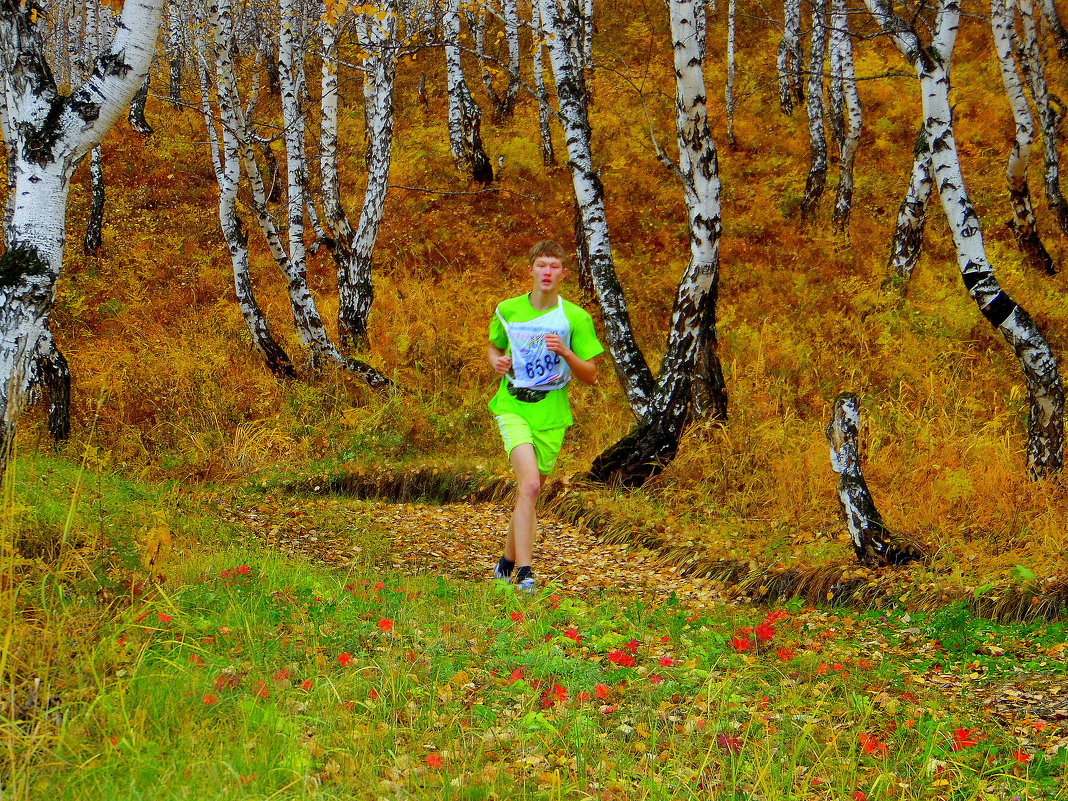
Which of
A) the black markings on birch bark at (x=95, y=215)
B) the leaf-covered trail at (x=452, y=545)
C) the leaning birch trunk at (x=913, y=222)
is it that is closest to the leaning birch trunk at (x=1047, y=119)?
the leaning birch trunk at (x=913, y=222)

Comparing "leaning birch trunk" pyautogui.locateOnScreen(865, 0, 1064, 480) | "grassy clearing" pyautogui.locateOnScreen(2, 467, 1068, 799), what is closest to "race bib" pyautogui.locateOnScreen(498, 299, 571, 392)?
"grassy clearing" pyautogui.locateOnScreen(2, 467, 1068, 799)

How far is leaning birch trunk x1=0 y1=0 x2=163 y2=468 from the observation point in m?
4.20

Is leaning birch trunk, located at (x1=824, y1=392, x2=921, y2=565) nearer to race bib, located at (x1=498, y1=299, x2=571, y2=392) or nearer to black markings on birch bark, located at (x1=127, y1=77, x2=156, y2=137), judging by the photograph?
race bib, located at (x1=498, y1=299, x2=571, y2=392)

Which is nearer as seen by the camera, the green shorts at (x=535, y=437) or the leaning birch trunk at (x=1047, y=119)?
the green shorts at (x=535, y=437)

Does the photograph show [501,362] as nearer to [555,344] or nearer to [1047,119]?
[555,344]

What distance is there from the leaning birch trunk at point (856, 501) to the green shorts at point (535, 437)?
79.1 inches

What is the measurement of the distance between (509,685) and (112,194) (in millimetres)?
19091

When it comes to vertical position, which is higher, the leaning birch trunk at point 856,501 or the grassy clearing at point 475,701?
the leaning birch trunk at point 856,501

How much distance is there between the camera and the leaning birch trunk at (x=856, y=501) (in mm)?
6074

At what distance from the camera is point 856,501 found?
6160 mm

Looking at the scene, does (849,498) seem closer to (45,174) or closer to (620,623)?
(620,623)

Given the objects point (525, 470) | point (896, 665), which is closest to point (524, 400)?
point (525, 470)

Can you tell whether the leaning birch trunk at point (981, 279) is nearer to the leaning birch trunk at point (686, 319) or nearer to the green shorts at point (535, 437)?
the leaning birch trunk at point (686, 319)

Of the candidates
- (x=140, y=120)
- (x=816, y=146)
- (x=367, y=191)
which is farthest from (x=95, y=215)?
(x=816, y=146)
